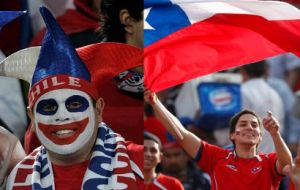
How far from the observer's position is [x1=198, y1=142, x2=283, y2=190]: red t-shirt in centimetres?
748

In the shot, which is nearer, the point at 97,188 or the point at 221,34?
the point at 97,188

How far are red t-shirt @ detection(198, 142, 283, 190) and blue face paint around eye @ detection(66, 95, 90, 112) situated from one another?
1.38 m

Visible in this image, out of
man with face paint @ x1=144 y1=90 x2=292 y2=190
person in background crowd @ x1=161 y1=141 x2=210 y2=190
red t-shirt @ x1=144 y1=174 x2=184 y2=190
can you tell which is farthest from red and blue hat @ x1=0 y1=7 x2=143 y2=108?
person in background crowd @ x1=161 y1=141 x2=210 y2=190

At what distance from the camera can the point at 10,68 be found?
648 centimetres

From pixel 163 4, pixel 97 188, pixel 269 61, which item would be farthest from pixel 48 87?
pixel 269 61

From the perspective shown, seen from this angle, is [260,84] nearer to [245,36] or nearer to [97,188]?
[245,36]

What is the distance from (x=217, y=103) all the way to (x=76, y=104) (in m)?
3.65

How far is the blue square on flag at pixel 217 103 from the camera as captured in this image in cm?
990

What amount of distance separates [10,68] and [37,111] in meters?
0.25

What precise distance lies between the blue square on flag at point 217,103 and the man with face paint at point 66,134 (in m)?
3.47

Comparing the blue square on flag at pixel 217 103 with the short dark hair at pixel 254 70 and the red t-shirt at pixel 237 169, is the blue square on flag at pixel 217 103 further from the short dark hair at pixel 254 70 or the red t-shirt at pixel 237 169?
the red t-shirt at pixel 237 169

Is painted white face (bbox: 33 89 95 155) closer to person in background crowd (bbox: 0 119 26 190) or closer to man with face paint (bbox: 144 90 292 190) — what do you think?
person in background crowd (bbox: 0 119 26 190)

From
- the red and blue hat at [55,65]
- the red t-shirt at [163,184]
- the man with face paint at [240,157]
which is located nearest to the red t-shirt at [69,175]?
the red and blue hat at [55,65]

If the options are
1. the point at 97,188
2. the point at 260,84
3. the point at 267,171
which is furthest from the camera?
the point at 260,84
